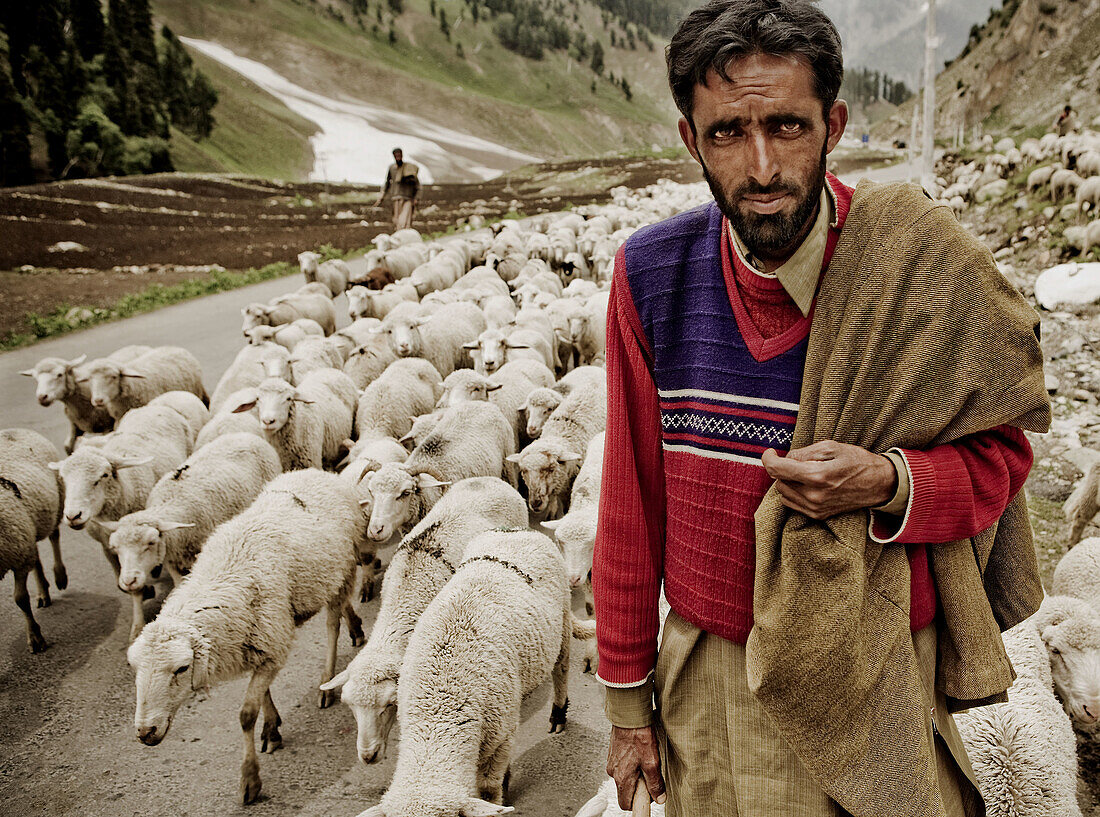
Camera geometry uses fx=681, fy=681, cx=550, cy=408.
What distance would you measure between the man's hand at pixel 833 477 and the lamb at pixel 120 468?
17.7 ft

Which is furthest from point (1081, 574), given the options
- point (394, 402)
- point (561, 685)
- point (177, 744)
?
point (394, 402)

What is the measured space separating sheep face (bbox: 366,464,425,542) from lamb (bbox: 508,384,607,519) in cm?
99

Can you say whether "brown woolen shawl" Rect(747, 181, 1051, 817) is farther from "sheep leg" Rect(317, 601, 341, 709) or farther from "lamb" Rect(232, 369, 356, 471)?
"lamb" Rect(232, 369, 356, 471)

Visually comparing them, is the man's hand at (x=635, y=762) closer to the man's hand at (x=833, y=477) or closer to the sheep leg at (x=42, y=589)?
the man's hand at (x=833, y=477)

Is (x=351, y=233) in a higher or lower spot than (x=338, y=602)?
higher

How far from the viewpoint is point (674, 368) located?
150 centimetres

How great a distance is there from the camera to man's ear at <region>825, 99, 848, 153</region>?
4.65 ft

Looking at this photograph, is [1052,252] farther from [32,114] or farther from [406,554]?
[32,114]

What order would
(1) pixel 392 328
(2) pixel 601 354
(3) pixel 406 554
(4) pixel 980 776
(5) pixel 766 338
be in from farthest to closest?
(2) pixel 601 354 → (1) pixel 392 328 → (3) pixel 406 554 → (4) pixel 980 776 → (5) pixel 766 338

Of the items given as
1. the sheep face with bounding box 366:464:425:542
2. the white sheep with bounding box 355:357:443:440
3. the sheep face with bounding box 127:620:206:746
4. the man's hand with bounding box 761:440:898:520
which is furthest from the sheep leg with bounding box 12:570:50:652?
the man's hand with bounding box 761:440:898:520

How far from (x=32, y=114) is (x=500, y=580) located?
41.7m

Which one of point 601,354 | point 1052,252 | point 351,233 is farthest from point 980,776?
point 351,233

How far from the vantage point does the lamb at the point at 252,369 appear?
23.0ft

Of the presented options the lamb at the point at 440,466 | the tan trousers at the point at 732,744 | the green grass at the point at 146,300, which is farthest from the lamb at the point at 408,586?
the green grass at the point at 146,300
